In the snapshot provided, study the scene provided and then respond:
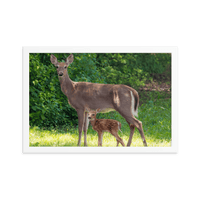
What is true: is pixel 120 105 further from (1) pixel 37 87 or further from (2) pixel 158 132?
(1) pixel 37 87

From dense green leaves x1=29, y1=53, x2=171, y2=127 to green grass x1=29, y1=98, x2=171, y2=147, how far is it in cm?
55

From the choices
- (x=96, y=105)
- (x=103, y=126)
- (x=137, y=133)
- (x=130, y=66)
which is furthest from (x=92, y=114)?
(x=130, y=66)

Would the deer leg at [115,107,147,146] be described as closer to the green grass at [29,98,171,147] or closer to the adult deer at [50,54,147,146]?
the adult deer at [50,54,147,146]

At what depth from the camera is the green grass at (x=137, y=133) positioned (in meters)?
8.93

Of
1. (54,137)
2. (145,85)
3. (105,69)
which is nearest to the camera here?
(54,137)

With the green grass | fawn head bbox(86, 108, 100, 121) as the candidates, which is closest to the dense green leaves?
the green grass

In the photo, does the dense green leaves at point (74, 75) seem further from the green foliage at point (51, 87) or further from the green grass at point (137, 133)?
the green grass at point (137, 133)

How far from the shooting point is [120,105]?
8852 millimetres

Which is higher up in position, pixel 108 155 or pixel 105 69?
pixel 105 69

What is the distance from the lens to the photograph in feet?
28.5

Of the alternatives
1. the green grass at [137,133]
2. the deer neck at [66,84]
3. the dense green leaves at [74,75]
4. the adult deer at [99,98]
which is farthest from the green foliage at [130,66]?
the deer neck at [66,84]

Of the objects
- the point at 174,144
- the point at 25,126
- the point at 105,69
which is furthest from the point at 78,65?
the point at 174,144
